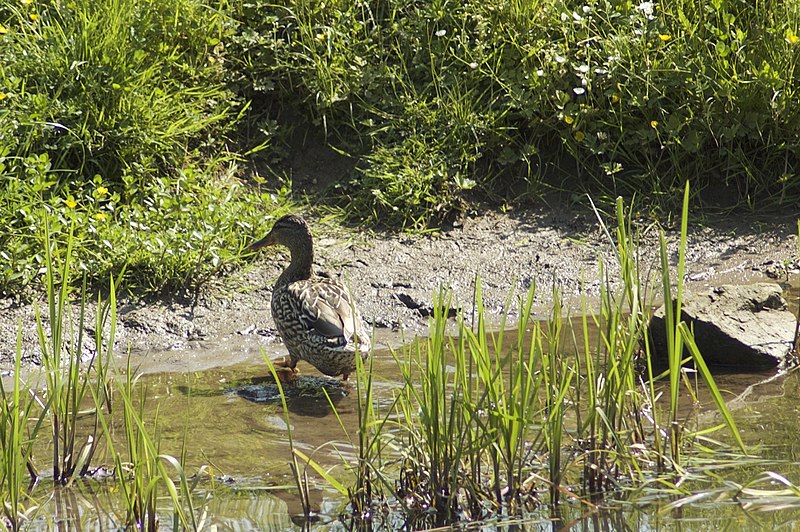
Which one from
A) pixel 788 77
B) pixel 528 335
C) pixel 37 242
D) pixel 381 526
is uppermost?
pixel 788 77

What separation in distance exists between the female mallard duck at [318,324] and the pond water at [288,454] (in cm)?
17

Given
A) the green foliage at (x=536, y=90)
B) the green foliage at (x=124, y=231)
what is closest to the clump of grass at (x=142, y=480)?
the green foliage at (x=124, y=231)

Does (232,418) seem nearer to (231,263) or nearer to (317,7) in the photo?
(231,263)

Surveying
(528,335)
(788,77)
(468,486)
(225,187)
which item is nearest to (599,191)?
(788,77)

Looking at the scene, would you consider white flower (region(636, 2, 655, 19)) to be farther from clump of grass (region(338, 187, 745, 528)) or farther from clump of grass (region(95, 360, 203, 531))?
clump of grass (region(95, 360, 203, 531))

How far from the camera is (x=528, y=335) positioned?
6234 millimetres

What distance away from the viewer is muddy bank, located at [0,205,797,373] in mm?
6273

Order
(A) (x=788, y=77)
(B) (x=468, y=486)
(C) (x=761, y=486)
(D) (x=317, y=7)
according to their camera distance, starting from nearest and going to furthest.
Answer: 1. (B) (x=468, y=486)
2. (C) (x=761, y=486)
3. (A) (x=788, y=77)
4. (D) (x=317, y=7)

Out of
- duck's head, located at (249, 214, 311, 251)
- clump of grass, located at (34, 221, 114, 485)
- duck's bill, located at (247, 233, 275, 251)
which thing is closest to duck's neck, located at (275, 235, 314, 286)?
duck's head, located at (249, 214, 311, 251)

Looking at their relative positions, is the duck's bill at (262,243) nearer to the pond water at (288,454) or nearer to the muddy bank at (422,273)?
the muddy bank at (422,273)

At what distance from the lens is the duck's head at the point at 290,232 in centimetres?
647

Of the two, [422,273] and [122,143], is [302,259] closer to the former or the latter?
[422,273]

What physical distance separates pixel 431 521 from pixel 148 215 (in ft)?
11.4

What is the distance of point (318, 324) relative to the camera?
224 inches
